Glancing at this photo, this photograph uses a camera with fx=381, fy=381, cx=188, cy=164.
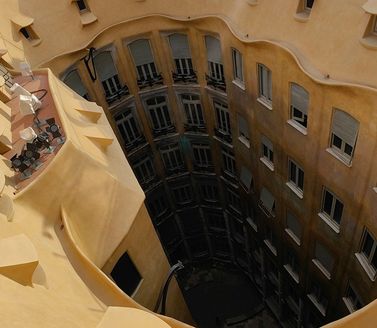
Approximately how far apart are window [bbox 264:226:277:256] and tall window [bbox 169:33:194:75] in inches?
Result: 531

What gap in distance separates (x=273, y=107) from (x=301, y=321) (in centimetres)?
1859

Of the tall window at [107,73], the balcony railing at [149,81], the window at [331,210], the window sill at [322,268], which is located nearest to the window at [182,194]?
the balcony railing at [149,81]

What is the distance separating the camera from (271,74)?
779 inches

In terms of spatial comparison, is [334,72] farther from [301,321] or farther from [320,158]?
[301,321]

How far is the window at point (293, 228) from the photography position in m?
24.5

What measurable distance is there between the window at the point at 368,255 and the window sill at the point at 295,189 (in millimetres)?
4303

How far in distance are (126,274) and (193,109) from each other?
17097 millimetres

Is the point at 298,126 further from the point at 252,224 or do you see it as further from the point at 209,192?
the point at 209,192

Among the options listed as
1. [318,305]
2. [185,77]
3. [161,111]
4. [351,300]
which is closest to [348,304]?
[351,300]

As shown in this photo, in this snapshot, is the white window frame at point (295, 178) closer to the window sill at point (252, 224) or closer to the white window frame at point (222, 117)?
the white window frame at point (222, 117)

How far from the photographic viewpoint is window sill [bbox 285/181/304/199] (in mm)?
22391

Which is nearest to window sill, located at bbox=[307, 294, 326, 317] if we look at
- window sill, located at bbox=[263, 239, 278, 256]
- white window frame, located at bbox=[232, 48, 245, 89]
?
window sill, located at bbox=[263, 239, 278, 256]

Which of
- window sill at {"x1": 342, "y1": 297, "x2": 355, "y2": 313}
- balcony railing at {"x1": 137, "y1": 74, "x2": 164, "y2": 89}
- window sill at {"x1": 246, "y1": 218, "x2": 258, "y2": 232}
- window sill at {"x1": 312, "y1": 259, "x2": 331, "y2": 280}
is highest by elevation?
balcony railing at {"x1": 137, "y1": 74, "x2": 164, "y2": 89}

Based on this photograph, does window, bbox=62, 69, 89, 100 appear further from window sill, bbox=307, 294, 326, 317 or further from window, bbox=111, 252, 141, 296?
window sill, bbox=307, 294, 326, 317
